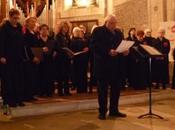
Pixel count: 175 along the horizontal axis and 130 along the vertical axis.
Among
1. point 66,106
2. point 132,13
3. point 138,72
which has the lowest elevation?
point 66,106

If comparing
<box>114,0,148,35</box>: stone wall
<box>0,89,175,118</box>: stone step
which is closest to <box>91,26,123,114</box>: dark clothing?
<box>0,89,175,118</box>: stone step

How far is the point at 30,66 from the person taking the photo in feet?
25.5

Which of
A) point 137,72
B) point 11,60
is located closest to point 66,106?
point 11,60

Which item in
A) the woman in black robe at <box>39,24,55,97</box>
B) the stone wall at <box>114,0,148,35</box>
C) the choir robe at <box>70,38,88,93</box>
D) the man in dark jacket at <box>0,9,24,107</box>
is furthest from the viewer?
the stone wall at <box>114,0,148,35</box>

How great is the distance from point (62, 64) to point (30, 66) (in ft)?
3.49

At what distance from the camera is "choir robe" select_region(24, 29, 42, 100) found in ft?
25.3

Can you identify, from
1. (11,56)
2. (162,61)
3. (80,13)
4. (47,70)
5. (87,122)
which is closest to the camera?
(87,122)

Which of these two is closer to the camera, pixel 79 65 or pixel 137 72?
pixel 79 65

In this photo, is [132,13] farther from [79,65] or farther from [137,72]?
[79,65]

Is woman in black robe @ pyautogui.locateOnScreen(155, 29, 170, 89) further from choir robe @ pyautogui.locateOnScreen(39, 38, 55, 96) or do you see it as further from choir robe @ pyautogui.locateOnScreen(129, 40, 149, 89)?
choir robe @ pyautogui.locateOnScreen(39, 38, 55, 96)

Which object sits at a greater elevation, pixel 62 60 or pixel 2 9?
pixel 2 9

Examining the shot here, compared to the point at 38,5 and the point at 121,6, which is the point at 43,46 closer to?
the point at 38,5

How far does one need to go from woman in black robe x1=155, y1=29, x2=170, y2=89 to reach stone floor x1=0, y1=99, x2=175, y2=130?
253 cm

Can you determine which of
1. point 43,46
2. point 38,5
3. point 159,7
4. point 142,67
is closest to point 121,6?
point 159,7
